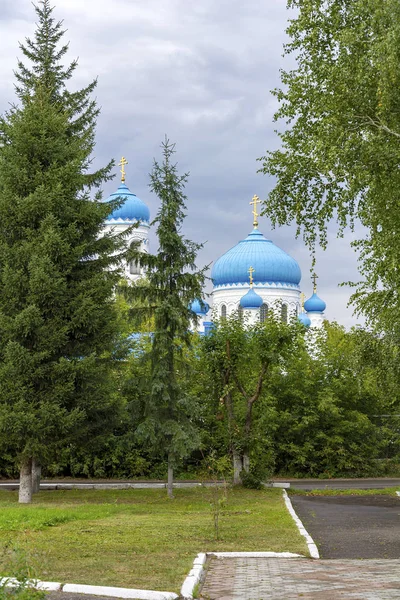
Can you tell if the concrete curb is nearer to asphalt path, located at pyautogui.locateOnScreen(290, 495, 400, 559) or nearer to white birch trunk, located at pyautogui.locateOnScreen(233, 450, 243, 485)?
asphalt path, located at pyautogui.locateOnScreen(290, 495, 400, 559)

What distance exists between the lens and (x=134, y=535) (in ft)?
38.7

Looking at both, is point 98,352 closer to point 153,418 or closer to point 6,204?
point 153,418

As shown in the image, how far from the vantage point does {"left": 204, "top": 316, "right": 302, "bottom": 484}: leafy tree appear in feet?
76.1

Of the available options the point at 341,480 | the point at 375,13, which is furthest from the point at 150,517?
the point at 341,480

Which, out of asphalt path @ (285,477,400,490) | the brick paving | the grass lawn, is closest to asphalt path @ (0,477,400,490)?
asphalt path @ (285,477,400,490)

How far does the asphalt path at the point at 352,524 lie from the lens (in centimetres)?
1118

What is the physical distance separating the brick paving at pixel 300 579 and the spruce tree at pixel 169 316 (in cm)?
968

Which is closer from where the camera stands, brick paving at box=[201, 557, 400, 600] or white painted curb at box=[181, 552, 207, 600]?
white painted curb at box=[181, 552, 207, 600]

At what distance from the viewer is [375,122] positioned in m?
14.4

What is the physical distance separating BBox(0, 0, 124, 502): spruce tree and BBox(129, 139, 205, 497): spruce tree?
1058 mm

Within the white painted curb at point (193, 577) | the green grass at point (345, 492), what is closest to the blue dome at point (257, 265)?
the green grass at point (345, 492)

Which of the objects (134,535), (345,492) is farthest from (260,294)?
(134,535)

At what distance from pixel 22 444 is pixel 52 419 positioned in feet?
3.74

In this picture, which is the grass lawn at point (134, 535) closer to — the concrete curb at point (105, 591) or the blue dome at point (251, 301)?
the concrete curb at point (105, 591)
